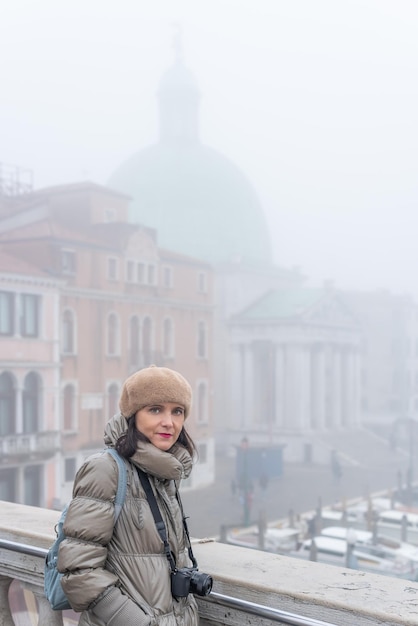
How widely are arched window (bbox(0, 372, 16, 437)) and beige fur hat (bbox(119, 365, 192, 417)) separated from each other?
24.6 metres

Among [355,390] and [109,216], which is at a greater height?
[109,216]

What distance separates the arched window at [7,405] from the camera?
2689cm

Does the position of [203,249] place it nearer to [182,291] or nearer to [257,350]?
[257,350]

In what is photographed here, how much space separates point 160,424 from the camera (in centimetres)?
291

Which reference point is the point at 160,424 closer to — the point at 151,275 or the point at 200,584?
the point at 200,584

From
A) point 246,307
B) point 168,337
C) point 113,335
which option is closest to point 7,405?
point 113,335

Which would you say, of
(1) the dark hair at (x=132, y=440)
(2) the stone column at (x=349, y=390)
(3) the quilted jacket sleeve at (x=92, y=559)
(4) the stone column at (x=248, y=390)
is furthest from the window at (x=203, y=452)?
(3) the quilted jacket sleeve at (x=92, y=559)

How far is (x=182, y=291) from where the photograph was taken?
119 ft

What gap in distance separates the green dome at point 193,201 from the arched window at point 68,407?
81.9 ft

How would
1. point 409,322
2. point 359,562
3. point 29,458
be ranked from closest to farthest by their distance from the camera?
1. point 359,562
2. point 29,458
3. point 409,322

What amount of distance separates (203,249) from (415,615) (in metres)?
53.7

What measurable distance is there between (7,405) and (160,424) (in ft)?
82.6

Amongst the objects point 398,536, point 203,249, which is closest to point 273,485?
point 398,536

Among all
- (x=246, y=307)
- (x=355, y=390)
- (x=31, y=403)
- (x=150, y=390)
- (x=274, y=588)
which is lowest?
(x=355, y=390)
